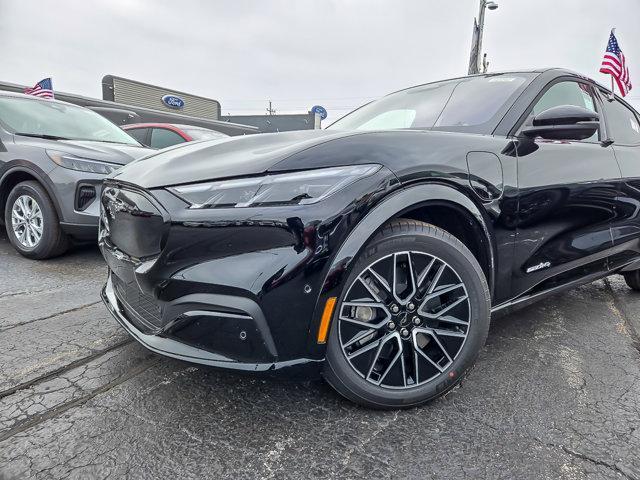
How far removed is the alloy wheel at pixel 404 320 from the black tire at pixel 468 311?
0.06 ft

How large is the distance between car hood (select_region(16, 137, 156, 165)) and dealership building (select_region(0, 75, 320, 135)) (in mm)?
6599

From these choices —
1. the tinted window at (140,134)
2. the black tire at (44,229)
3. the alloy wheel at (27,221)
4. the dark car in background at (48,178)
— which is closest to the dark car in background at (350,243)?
the dark car in background at (48,178)

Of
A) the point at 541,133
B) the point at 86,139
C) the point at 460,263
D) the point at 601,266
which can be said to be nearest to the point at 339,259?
the point at 460,263

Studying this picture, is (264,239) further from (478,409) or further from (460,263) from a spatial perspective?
(478,409)

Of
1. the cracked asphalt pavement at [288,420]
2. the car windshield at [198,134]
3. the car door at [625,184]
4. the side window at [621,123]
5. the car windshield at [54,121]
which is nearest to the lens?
the cracked asphalt pavement at [288,420]

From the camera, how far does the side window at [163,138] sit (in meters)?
6.52

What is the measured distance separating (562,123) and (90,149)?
362 centimetres

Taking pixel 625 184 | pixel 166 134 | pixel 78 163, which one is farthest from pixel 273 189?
pixel 166 134

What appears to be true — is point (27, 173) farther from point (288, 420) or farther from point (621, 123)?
point (621, 123)

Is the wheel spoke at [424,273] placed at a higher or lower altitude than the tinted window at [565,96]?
lower

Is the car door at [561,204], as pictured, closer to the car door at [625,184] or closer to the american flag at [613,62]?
the car door at [625,184]

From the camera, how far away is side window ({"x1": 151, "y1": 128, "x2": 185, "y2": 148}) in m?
6.52

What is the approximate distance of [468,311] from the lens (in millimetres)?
1819

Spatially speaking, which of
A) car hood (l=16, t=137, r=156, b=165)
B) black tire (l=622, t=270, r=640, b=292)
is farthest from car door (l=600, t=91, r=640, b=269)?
car hood (l=16, t=137, r=156, b=165)
